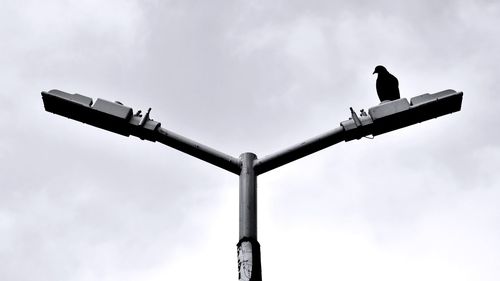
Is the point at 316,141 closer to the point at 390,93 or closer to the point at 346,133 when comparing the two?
the point at 346,133

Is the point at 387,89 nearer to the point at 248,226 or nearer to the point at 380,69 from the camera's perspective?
the point at 380,69

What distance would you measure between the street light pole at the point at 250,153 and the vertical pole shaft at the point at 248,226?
12 millimetres

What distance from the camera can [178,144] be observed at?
20.6ft

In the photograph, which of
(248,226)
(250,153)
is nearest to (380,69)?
(250,153)

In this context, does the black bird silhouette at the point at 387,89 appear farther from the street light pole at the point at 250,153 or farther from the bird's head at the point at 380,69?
the bird's head at the point at 380,69

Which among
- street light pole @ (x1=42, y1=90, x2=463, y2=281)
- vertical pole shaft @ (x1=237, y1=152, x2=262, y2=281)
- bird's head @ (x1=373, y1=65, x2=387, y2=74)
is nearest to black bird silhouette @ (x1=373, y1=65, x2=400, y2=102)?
street light pole @ (x1=42, y1=90, x2=463, y2=281)

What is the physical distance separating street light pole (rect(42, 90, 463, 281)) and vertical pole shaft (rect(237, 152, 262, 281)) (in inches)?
0.5

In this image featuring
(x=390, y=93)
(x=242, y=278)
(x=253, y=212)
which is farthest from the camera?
(x=390, y=93)

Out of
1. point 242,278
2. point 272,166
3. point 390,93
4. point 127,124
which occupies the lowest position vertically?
point 242,278

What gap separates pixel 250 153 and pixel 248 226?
83 cm

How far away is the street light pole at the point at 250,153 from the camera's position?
6.12m

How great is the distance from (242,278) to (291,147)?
143 cm

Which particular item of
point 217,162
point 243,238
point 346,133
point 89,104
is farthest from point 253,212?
point 89,104

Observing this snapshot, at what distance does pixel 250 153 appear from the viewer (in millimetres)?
6176
